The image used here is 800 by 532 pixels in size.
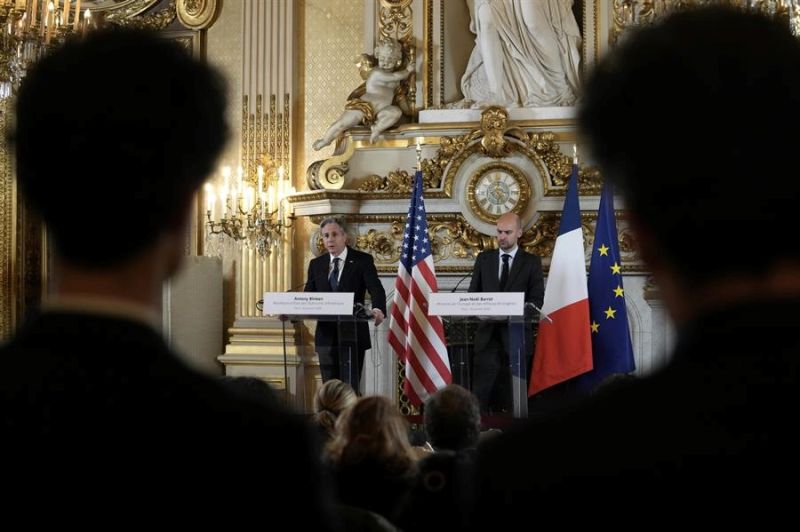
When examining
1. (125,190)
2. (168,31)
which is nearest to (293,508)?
(125,190)

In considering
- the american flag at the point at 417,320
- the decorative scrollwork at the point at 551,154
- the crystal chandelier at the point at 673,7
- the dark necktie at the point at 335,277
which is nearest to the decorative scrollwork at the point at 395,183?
the american flag at the point at 417,320

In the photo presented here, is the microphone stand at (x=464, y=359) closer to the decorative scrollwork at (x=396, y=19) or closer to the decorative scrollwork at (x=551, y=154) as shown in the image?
the decorative scrollwork at (x=551, y=154)

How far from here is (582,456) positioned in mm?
951

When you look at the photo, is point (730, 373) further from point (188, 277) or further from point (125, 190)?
point (188, 277)

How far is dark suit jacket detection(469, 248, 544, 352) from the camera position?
711cm

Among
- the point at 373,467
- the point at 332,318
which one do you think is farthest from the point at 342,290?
the point at 373,467

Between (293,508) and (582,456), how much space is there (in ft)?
0.78

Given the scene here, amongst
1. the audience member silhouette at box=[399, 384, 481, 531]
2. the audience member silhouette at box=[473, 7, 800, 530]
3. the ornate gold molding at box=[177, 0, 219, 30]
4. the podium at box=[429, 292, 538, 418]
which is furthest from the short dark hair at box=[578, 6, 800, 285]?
the ornate gold molding at box=[177, 0, 219, 30]

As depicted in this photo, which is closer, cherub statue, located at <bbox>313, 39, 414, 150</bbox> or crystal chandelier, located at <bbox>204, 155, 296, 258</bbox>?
cherub statue, located at <bbox>313, 39, 414, 150</bbox>

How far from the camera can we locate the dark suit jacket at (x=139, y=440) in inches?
39.0

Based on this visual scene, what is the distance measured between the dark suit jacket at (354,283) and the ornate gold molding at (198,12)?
2788 mm

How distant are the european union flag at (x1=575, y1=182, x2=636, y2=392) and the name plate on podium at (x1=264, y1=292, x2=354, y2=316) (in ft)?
5.31

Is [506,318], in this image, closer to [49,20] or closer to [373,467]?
[49,20]

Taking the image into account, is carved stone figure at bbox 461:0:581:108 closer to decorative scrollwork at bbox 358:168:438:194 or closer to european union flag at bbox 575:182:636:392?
decorative scrollwork at bbox 358:168:438:194
